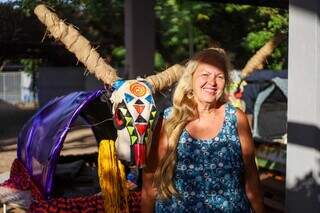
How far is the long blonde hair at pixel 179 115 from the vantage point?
244 centimetres

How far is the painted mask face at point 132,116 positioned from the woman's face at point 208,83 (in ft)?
3.53

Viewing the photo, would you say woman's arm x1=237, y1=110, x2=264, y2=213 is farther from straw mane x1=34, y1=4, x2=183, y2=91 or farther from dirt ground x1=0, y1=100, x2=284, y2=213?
dirt ground x1=0, y1=100, x2=284, y2=213

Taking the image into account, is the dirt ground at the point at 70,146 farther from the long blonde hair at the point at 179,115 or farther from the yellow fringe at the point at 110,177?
the long blonde hair at the point at 179,115

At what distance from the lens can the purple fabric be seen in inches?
191

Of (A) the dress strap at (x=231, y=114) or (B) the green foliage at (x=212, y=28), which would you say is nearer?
(A) the dress strap at (x=231, y=114)

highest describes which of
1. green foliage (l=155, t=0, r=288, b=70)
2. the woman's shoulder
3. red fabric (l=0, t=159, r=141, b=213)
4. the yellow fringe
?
green foliage (l=155, t=0, r=288, b=70)

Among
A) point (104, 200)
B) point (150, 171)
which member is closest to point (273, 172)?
point (104, 200)

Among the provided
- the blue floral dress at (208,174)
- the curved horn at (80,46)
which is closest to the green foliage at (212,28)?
the curved horn at (80,46)

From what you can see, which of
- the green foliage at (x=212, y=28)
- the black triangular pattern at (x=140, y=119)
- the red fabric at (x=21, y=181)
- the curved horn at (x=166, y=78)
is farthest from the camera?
the green foliage at (x=212, y=28)

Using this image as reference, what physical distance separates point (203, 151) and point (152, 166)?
0.28m

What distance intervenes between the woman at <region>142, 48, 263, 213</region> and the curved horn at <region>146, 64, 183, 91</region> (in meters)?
1.75

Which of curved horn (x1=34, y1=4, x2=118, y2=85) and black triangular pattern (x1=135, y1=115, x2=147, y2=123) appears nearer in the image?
black triangular pattern (x1=135, y1=115, x2=147, y2=123)

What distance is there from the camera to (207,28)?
21641 mm

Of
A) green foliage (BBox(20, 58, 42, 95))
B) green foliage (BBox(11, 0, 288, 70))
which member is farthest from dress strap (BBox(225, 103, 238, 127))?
green foliage (BBox(20, 58, 42, 95))
